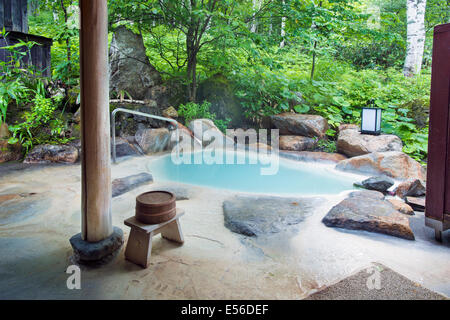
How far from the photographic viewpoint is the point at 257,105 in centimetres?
776

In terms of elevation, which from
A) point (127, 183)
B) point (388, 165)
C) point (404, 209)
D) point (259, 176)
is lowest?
point (404, 209)

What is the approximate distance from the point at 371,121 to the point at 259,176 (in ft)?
8.55

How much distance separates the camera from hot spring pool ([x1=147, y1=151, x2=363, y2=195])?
180 inches

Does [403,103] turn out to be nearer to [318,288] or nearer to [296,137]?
[296,137]

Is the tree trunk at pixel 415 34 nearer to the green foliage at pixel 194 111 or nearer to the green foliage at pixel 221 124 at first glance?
the green foliage at pixel 221 124

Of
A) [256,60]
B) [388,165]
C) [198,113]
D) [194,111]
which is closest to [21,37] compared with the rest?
[194,111]

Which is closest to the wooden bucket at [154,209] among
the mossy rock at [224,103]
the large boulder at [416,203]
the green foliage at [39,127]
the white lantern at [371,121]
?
the large boulder at [416,203]

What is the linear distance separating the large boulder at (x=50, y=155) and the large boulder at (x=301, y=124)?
4.47 metres

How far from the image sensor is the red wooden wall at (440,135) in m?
2.51

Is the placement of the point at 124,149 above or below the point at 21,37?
below

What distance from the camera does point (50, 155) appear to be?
5.08 meters

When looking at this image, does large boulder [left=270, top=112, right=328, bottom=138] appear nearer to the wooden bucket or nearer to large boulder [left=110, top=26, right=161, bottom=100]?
large boulder [left=110, top=26, right=161, bottom=100]

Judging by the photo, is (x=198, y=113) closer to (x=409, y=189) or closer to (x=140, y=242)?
(x=409, y=189)
